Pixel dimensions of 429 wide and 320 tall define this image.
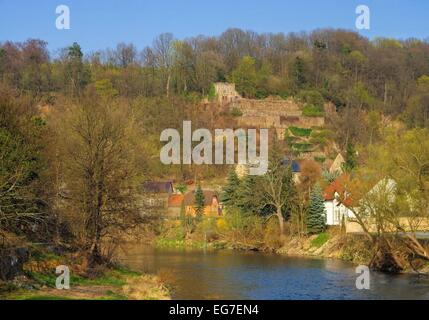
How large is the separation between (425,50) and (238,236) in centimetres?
10343

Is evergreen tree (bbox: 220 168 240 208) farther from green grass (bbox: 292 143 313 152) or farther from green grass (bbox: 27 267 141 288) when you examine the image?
green grass (bbox: 292 143 313 152)

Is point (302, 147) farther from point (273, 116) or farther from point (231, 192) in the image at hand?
point (231, 192)

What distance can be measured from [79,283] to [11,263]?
3.68 metres

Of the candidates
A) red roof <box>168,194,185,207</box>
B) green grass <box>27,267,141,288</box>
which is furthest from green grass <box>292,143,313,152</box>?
green grass <box>27,267,141,288</box>

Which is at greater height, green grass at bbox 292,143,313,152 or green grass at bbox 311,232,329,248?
green grass at bbox 292,143,313,152

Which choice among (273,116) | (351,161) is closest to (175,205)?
(351,161)

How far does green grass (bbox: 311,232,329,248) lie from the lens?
1946 inches

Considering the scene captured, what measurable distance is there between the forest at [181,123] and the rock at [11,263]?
0.51 m

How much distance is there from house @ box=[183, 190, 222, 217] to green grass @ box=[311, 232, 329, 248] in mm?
16735

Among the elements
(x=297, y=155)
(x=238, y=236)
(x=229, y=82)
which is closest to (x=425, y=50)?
(x=229, y=82)

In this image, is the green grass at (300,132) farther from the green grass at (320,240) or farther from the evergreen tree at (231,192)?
the green grass at (320,240)

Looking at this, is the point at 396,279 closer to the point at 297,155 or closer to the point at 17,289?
the point at 17,289
